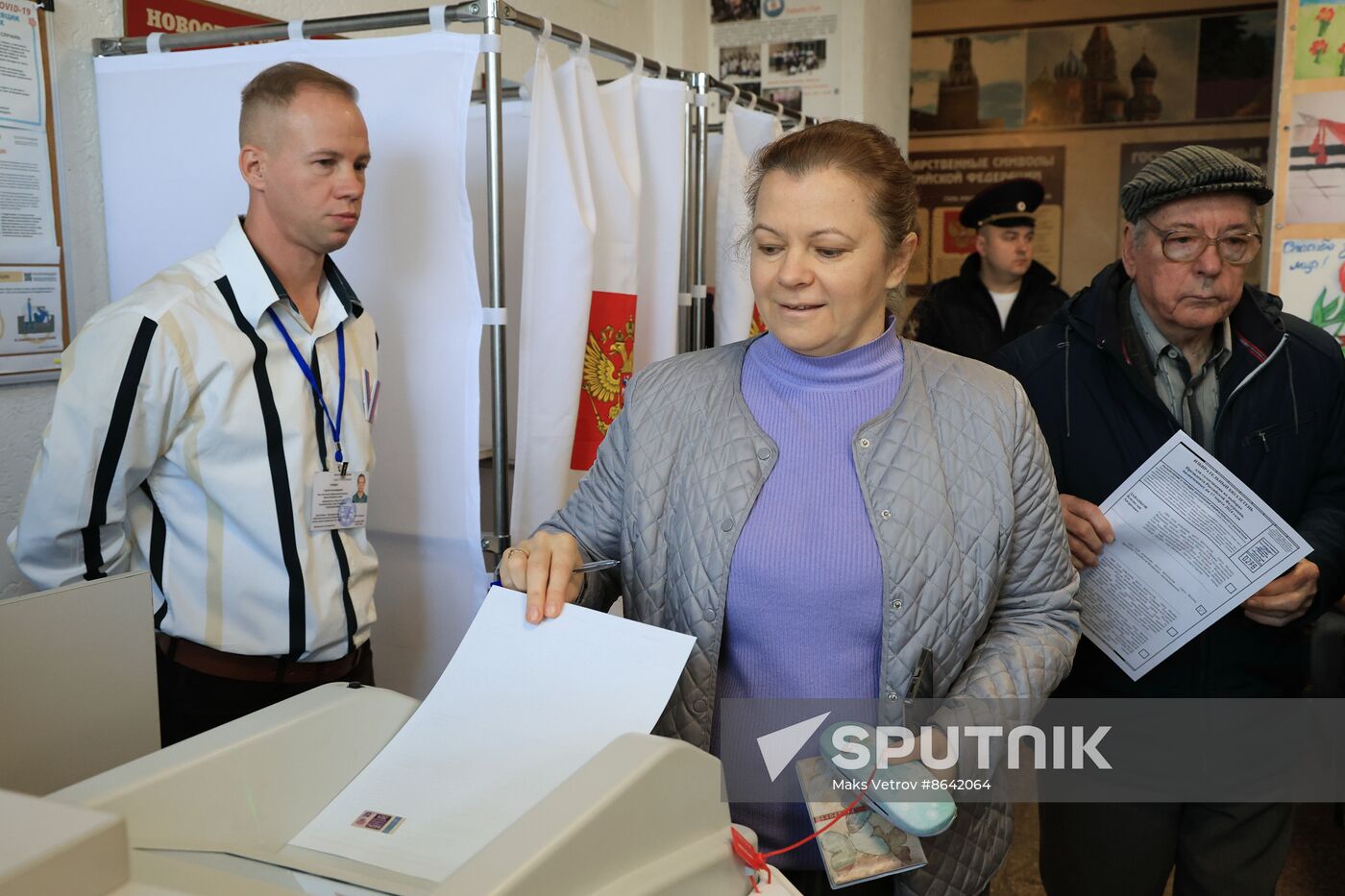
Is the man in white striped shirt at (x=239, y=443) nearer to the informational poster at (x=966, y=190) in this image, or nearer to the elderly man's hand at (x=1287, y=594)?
the elderly man's hand at (x=1287, y=594)

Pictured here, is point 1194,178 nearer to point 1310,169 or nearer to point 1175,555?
point 1175,555

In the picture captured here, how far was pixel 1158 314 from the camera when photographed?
1.73 meters

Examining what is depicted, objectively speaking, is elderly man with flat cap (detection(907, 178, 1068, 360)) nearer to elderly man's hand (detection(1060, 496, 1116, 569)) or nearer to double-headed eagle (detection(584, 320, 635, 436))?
double-headed eagle (detection(584, 320, 635, 436))

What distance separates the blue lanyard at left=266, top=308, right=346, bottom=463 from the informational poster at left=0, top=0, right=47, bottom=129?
0.68m

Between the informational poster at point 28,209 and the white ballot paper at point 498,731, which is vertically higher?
the informational poster at point 28,209

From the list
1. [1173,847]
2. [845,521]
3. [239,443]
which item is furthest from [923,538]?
[239,443]

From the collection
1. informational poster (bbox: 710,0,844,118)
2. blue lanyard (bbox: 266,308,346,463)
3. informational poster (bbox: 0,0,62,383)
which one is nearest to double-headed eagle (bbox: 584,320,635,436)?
blue lanyard (bbox: 266,308,346,463)

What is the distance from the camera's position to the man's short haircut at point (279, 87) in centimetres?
173

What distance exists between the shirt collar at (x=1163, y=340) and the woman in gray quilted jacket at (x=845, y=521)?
0.52 m

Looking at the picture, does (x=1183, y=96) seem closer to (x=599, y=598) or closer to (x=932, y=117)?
(x=932, y=117)

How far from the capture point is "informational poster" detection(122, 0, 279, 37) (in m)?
2.16

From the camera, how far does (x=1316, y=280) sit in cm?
292

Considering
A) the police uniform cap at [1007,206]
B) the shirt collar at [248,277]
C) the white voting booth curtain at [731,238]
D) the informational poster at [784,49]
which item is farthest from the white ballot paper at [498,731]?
the informational poster at [784,49]

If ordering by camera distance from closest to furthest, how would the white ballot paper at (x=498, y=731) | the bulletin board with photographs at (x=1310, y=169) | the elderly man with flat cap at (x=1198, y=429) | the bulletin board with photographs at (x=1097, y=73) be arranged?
the white ballot paper at (x=498, y=731) < the elderly man with flat cap at (x=1198, y=429) < the bulletin board with photographs at (x=1310, y=169) < the bulletin board with photographs at (x=1097, y=73)
